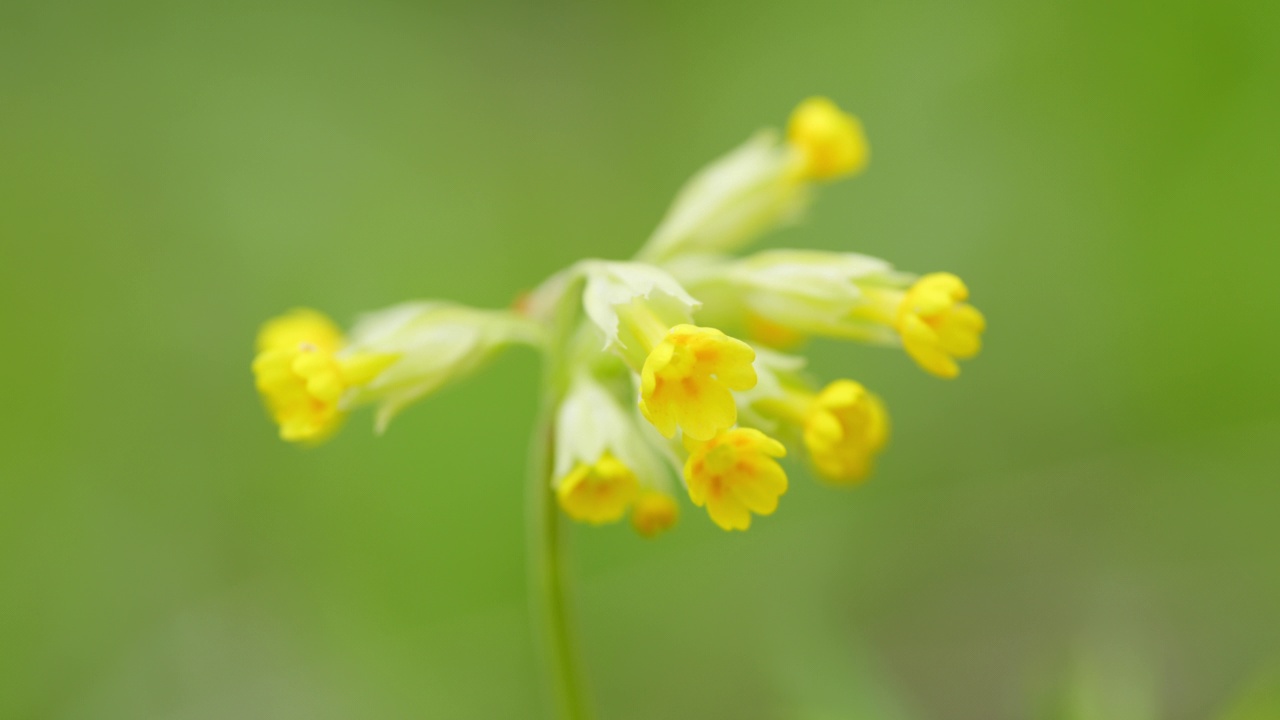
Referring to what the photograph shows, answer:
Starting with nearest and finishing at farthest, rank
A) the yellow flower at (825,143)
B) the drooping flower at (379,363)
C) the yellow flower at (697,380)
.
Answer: the yellow flower at (697,380)
the drooping flower at (379,363)
the yellow flower at (825,143)

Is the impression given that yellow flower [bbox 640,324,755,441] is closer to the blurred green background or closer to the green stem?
the green stem

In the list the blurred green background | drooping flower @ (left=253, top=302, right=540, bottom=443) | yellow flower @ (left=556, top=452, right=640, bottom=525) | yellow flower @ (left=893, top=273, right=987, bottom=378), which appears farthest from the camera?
the blurred green background

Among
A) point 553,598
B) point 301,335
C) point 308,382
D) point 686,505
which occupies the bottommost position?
point 553,598

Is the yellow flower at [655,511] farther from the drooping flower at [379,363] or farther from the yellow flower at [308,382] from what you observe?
the yellow flower at [308,382]

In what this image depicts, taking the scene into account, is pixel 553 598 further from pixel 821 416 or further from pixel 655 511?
pixel 821 416

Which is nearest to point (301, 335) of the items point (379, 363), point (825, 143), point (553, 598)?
point (379, 363)

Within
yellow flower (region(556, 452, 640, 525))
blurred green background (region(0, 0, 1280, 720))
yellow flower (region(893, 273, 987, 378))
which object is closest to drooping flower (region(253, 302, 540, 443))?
yellow flower (region(556, 452, 640, 525))

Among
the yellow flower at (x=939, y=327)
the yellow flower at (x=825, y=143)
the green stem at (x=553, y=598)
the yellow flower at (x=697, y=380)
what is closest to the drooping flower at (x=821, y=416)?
the yellow flower at (x=939, y=327)
